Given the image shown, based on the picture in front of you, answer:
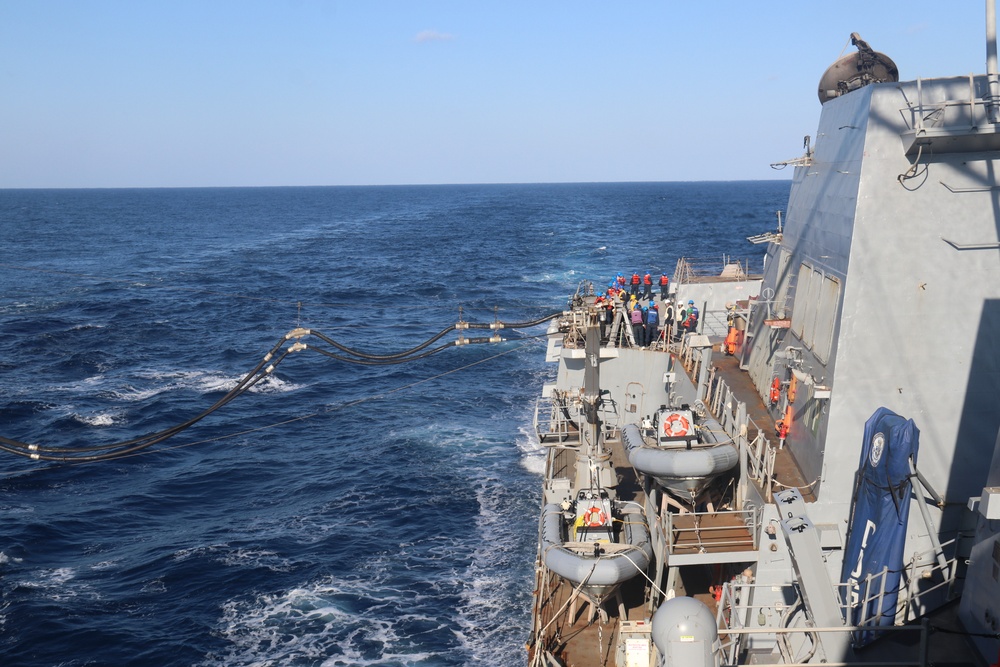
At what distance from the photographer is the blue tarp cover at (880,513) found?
10.8m

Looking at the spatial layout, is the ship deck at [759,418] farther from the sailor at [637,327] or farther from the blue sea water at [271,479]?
the blue sea water at [271,479]

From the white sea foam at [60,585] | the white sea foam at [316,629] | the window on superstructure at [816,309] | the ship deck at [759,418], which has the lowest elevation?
the white sea foam at [60,585]

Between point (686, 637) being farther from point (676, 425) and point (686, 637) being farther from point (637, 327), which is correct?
point (637, 327)

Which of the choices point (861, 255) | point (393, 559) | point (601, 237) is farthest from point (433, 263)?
point (861, 255)

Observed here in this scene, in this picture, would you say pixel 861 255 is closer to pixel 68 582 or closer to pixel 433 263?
pixel 68 582

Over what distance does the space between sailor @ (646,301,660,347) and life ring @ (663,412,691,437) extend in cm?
949

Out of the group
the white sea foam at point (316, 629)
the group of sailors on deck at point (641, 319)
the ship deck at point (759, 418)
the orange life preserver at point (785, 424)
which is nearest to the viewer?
the ship deck at point (759, 418)

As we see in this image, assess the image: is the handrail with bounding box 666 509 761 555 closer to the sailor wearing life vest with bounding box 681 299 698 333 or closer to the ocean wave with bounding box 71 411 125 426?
the sailor wearing life vest with bounding box 681 299 698 333

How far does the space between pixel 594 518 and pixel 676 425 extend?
2559mm

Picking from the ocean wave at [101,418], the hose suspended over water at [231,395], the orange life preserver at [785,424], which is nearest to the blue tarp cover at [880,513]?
the orange life preserver at [785,424]

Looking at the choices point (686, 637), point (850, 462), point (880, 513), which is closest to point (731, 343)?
point (850, 462)

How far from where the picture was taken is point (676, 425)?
1614 centimetres

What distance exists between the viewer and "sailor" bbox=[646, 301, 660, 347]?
997 inches

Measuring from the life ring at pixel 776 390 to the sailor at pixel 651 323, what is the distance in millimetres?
8312
